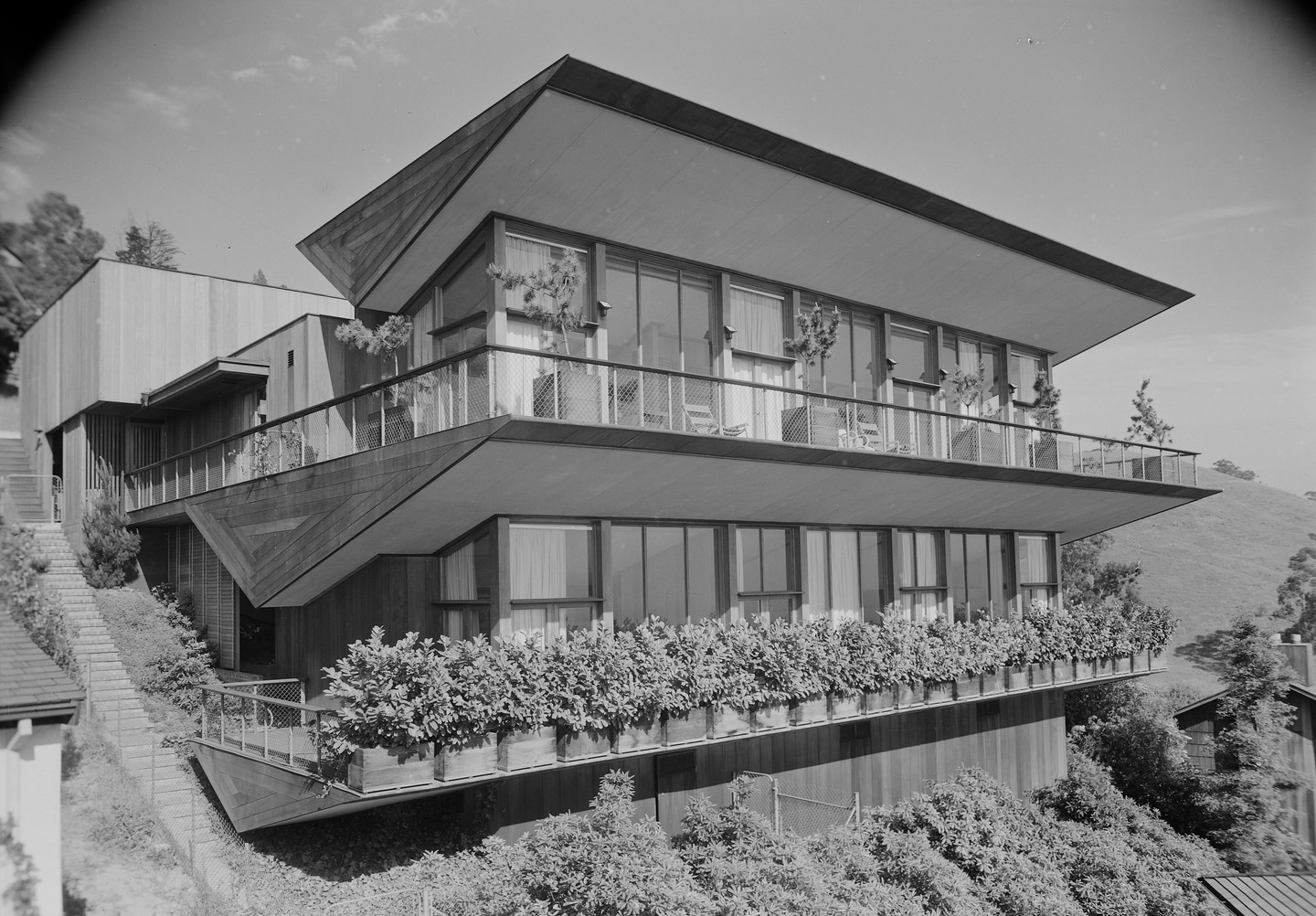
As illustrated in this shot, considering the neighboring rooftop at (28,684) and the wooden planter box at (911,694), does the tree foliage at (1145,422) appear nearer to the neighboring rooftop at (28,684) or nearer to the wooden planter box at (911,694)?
the wooden planter box at (911,694)

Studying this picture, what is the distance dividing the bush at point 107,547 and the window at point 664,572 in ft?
38.7

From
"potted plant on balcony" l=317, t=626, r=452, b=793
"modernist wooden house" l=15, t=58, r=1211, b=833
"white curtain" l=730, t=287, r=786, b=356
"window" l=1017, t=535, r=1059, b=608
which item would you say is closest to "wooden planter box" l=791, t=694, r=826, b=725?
"modernist wooden house" l=15, t=58, r=1211, b=833

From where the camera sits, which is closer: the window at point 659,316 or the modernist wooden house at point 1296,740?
the window at point 659,316

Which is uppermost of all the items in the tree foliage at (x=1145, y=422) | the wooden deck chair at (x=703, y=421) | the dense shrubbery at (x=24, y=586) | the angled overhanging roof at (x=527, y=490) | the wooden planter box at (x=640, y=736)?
the tree foliage at (x=1145, y=422)

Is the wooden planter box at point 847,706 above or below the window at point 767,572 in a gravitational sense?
below

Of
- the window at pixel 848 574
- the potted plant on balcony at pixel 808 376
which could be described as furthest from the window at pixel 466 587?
the window at pixel 848 574

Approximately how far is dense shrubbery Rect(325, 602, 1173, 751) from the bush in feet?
31.8

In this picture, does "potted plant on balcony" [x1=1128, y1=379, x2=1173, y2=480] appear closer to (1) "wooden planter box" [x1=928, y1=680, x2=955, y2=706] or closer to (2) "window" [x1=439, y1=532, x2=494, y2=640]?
(1) "wooden planter box" [x1=928, y1=680, x2=955, y2=706]

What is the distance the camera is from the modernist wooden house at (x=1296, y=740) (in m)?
20.1

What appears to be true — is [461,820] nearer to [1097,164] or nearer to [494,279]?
[494,279]

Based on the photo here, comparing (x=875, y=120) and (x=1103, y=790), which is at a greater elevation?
(x=875, y=120)

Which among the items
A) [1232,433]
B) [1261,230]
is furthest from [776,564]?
[1232,433]

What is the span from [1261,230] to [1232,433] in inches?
1173

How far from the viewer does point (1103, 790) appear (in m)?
19.0
